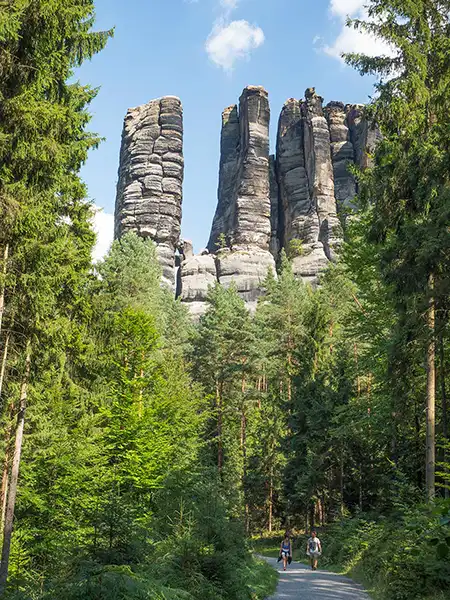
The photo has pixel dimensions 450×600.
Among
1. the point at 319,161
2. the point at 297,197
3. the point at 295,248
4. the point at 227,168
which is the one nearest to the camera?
the point at 295,248

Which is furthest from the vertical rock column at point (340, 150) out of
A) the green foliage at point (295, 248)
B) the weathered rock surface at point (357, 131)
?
the green foliage at point (295, 248)

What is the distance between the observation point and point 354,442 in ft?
81.1

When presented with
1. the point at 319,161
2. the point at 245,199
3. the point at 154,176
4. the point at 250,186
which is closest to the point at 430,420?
the point at 154,176

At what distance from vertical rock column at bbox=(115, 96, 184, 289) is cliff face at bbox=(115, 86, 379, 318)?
0.15 metres

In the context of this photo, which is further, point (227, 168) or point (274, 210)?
point (227, 168)

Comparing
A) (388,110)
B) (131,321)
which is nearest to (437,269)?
(388,110)

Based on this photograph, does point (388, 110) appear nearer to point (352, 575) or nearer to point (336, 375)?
point (352, 575)

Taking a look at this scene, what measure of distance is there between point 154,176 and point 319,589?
7189 centimetres

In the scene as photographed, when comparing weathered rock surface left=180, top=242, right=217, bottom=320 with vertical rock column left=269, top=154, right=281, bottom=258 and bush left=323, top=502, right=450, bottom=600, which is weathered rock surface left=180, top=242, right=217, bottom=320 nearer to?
vertical rock column left=269, top=154, right=281, bottom=258

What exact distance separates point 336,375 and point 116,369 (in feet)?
34.7

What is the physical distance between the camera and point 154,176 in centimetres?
7806

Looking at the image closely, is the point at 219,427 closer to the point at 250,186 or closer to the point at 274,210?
the point at 250,186

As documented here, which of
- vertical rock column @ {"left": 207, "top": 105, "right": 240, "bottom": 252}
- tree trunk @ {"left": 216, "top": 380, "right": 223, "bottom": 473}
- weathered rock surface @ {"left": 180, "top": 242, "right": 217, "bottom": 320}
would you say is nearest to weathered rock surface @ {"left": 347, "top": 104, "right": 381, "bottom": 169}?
vertical rock column @ {"left": 207, "top": 105, "right": 240, "bottom": 252}

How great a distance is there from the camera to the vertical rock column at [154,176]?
74375 millimetres
